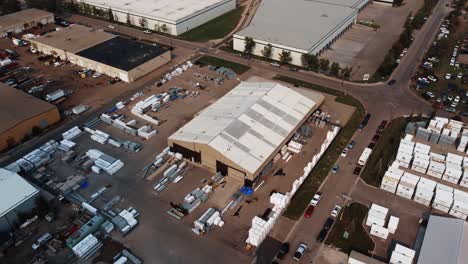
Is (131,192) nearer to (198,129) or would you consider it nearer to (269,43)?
(198,129)

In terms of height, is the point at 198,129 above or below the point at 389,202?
above

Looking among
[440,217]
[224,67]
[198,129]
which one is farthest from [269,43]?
[440,217]

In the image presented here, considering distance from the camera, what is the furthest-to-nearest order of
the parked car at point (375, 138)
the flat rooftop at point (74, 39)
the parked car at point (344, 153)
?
1. the flat rooftop at point (74, 39)
2. the parked car at point (375, 138)
3. the parked car at point (344, 153)

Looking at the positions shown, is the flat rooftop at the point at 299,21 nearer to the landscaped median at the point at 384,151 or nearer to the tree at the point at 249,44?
the tree at the point at 249,44

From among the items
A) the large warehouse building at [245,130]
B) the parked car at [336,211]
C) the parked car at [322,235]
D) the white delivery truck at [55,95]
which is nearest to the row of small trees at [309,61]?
the large warehouse building at [245,130]

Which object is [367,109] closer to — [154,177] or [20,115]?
[154,177]

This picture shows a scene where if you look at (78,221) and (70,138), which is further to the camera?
(70,138)

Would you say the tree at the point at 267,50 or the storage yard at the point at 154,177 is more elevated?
the tree at the point at 267,50

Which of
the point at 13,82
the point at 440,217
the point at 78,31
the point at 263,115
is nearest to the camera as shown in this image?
the point at 440,217
